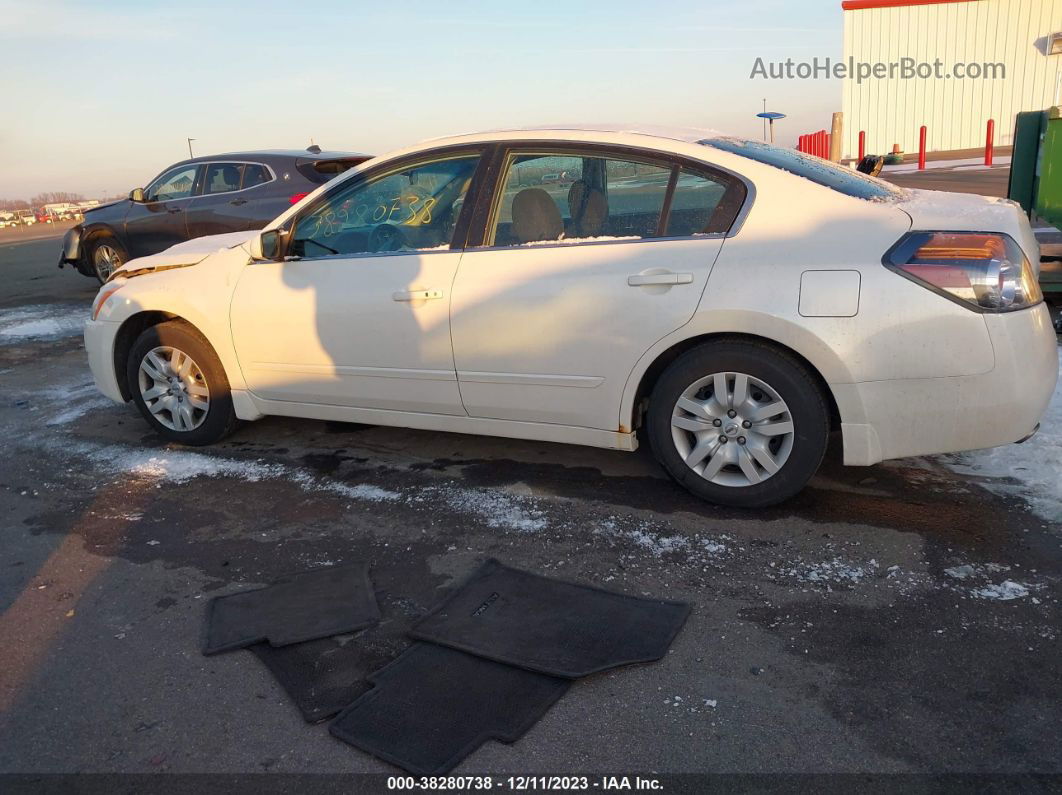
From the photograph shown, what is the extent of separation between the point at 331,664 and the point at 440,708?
475 mm

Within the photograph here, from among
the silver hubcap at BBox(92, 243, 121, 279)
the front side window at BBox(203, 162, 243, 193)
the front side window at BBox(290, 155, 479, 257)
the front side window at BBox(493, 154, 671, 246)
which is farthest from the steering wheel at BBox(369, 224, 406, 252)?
the silver hubcap at BBox(92, 243, 121, 279)

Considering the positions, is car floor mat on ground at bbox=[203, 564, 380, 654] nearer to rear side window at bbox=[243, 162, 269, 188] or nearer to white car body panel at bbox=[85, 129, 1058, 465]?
white car body panel at bbox=[85, 129, 1058, 465]

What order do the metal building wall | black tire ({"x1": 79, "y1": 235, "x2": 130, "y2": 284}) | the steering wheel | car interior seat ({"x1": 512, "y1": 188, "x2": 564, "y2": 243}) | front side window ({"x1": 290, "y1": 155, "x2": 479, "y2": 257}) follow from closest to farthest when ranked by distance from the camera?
car interior seat ({"x1": 512, "y1": 188, "x2": 564, "y2": 243})
front side window ({"x1": 290, "y1": 155, "x2": 479, "y2": 257})
the steering wheel
black tire ({"x1": 79, "y1": 235, "x2": 130, "y2": 284})
the metal building wall

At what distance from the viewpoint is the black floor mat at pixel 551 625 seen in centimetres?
278

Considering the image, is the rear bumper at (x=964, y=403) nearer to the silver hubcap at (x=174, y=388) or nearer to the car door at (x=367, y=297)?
the car door at (x=367, y=297)

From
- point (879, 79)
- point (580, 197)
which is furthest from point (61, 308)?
point (879, 79)

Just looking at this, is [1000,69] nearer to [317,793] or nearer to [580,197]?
[580,197]

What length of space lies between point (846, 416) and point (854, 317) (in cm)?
41

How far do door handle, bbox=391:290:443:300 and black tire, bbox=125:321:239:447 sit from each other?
1345 mm

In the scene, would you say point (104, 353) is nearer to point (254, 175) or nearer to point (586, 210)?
point (586, 210)

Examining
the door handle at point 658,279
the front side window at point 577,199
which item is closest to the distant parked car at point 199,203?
the front side window at point 577,199

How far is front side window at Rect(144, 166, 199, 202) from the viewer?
1055 cm

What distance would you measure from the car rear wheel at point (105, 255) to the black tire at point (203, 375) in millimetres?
6893

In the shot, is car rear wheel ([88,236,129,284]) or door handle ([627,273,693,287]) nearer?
door handle ([627,273,693,287])
